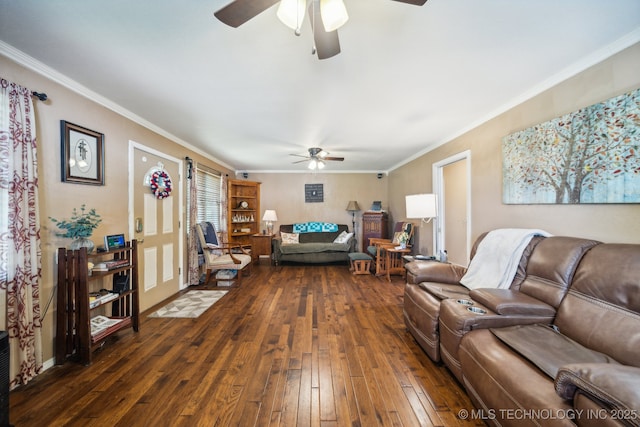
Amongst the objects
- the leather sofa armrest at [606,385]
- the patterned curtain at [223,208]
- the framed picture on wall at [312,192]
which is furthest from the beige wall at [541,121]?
the patterned curtain at [223,208]

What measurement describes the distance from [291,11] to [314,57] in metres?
0.63

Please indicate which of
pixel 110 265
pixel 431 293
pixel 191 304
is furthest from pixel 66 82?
pixel 431 293

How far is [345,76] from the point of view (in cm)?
190

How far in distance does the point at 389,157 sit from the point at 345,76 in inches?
127

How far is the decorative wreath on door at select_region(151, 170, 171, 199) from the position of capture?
2.99 m

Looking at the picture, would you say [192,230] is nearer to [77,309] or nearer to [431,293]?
[77,309]

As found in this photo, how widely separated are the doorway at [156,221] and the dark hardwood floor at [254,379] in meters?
0.61

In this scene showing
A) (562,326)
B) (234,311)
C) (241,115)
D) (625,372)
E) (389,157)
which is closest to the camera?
(625,372)

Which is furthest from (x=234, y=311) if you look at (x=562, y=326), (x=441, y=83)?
(x=441, y=83)

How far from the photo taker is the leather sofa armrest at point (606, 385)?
733mm

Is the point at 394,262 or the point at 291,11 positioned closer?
the point at 291,11

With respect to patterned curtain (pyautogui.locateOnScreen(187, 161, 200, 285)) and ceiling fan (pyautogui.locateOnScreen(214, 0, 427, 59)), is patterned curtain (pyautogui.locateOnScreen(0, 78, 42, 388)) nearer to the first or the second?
ceiling fan (pyautogui.locateOnScreen(214, 0, 427, 59))

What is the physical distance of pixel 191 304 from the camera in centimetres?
310

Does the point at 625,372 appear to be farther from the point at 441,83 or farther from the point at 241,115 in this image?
the point at 241,115
